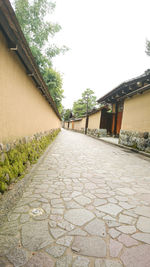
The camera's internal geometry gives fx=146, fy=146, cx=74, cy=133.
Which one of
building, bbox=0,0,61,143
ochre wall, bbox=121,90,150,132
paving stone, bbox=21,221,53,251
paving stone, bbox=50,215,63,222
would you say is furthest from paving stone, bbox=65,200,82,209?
ochre wall, bbox=121,90,150,132

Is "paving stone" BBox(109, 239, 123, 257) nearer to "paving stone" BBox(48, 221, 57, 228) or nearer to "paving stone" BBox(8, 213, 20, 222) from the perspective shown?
"paving stone" BBox(48, 221, 57, 228)

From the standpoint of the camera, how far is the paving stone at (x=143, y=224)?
1959mm

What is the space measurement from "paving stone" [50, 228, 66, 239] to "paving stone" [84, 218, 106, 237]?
0.31 metres

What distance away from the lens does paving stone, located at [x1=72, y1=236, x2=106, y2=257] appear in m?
1.54

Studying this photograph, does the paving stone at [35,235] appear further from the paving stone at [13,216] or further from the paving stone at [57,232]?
the paving stone at [13,216]

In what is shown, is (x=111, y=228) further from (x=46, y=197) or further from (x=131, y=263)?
(x=46, y=197)

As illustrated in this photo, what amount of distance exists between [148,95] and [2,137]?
7253mm

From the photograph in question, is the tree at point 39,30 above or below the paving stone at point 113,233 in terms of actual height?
above

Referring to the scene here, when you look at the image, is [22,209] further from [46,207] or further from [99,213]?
[99,213]

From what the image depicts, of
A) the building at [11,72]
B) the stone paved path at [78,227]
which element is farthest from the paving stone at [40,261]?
the building at [11,72]

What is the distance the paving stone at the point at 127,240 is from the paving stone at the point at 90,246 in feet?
0.77

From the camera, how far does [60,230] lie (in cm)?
186

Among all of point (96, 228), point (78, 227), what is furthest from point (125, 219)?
point (78, 227)

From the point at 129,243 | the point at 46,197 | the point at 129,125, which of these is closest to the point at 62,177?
the point at 46,197
